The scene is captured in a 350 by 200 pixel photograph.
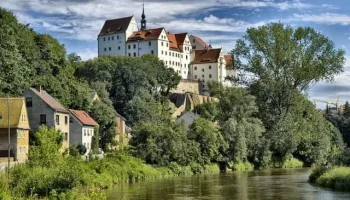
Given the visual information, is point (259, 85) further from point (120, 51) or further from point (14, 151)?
point (120, 51)

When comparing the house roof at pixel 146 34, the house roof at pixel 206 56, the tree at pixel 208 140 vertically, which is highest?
the house roof at pixel 146 34

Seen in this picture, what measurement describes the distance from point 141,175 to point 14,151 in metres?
11.7

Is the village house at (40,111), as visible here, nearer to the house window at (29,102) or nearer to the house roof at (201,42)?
the house window at (29,102)

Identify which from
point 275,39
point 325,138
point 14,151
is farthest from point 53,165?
point 325,138

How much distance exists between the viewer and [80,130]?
6141 centimetres

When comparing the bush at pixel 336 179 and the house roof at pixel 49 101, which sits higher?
the house roof at pixel 49 101

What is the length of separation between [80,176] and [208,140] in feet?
98.3

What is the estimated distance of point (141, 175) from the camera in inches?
2058

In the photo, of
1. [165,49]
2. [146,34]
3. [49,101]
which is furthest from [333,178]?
[146,34]

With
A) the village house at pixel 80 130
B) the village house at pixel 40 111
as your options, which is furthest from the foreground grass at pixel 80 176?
the village house at pixel 80 130

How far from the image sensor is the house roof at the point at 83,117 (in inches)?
2454

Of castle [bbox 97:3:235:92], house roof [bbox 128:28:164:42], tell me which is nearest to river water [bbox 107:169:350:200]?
castle [bbox 97:3:235:92]

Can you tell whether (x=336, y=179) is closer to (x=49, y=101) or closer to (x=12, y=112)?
(x=12, y=112)

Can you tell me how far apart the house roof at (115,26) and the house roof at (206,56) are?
18773mm
